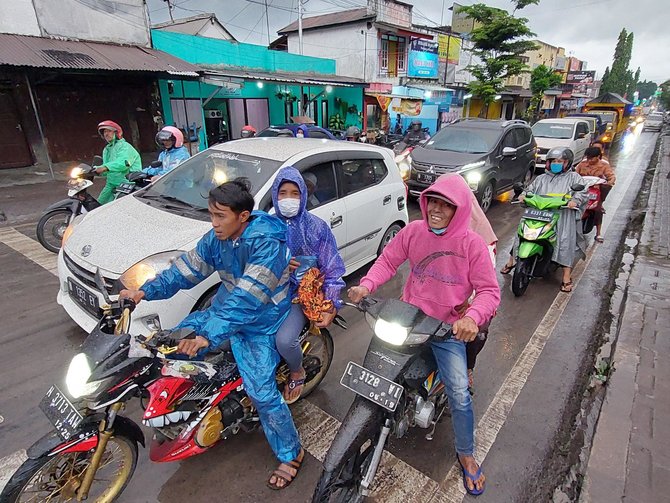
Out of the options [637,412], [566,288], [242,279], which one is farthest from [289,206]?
[566,288]

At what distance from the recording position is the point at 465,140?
898 centimetres

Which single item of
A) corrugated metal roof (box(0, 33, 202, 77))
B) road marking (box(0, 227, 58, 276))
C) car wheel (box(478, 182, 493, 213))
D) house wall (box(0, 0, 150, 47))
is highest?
house wall (box(0, 0, 150, 47))

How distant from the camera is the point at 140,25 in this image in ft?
40.7

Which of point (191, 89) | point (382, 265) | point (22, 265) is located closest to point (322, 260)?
point (382, 265)

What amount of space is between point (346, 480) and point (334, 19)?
87.8 ft

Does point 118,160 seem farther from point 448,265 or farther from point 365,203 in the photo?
point 448,265

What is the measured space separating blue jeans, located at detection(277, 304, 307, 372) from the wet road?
67 centimetres

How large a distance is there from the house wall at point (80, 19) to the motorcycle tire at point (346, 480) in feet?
43.3

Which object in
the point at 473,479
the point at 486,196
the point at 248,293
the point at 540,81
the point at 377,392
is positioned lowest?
the point at 473,479

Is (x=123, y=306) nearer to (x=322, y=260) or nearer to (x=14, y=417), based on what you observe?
(x=322, y=260)

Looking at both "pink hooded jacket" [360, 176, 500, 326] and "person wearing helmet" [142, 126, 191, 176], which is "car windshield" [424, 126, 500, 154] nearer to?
"person wearing helmet" [142, 126, 191, 176]

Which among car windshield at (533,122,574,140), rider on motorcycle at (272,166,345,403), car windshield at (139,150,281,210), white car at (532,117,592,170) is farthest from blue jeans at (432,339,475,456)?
car windshield at (533,122,574,140)

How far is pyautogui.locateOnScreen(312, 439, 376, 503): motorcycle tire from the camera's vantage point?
1.95 meters

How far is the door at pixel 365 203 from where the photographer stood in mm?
4516
